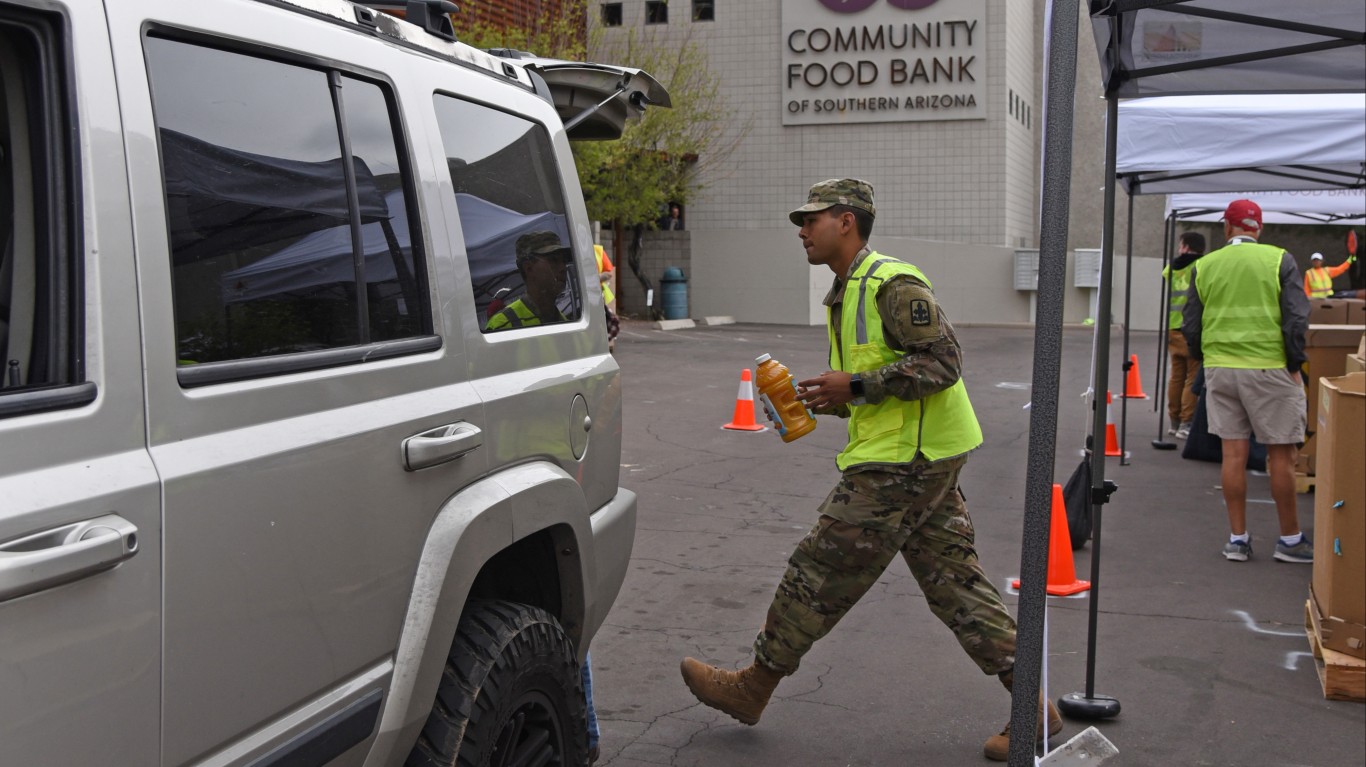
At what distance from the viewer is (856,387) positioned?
4.23 meters

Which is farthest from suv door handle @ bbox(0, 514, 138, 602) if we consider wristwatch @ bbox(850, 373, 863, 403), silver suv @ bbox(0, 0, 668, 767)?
wristwatch @ bbox(850, 373, 863, 403)

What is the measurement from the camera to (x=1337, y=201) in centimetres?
1473

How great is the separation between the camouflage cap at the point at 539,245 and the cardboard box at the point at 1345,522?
10.8ft

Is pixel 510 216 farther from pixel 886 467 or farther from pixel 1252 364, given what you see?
pixel 1252 364

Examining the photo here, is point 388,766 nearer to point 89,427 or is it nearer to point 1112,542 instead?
point 89,427

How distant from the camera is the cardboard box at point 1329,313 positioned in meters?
10.1

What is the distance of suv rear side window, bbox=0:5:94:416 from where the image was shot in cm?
188

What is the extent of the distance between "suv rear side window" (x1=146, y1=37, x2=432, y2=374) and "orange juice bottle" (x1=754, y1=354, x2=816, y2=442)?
1.79 meters

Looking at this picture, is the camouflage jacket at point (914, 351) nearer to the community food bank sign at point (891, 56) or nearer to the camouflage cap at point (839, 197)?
the camouflage cap at point (839, 197)

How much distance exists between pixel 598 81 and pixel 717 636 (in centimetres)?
246

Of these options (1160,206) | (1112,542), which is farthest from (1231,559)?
(1160,206)

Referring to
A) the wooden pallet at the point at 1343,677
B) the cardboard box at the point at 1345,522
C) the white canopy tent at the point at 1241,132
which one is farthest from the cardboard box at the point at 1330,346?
the wooden pallet at the point at 1343,677

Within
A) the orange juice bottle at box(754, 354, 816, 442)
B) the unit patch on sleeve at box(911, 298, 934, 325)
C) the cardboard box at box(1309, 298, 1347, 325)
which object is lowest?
the cardboard box at box(1309, 298, 1347, 325)

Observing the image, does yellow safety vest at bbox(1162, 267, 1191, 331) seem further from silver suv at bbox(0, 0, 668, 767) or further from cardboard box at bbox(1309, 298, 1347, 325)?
silver suv at bbox(0, 0, 668, 767)
